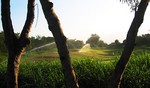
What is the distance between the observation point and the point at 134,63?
9.34 m

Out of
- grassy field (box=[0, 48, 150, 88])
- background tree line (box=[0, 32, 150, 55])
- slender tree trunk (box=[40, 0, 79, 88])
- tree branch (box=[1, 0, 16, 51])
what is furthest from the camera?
background tree line (box=[0, 32, 150, 55])

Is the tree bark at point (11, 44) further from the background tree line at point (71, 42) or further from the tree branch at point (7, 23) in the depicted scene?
the background tree line at point (71, 42)

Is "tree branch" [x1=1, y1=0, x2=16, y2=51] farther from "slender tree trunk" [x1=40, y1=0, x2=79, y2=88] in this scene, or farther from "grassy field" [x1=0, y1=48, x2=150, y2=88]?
"grassy field" [x1=0, y1=48, x2=150, y2=88]

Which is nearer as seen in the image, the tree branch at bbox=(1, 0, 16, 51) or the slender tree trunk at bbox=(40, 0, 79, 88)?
the slender tree trunk at bbox=(40, 0, 79, 88)

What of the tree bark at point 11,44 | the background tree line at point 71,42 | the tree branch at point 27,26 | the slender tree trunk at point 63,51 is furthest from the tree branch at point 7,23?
the background tree line at point 71,42

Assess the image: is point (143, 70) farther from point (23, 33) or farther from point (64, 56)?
point (64, 56)

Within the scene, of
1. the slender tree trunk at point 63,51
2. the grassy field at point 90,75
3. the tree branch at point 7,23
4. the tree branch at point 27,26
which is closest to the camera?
the slender tree trunk at point 63,51

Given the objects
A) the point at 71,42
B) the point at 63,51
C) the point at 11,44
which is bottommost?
the point at 63,51

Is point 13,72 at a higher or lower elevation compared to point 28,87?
higher

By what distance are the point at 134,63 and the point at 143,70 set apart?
74cm

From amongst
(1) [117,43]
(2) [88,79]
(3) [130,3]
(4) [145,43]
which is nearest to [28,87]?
(2) [88,79]

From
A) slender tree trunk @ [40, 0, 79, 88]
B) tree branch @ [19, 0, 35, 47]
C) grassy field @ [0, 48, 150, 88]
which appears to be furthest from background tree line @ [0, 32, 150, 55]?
slender tree trunk @ [40, 0, 79, 88]

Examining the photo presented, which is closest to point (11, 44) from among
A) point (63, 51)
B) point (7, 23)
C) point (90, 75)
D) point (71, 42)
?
point (7, 23)

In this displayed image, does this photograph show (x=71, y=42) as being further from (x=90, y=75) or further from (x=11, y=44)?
(x=11, y=44)
